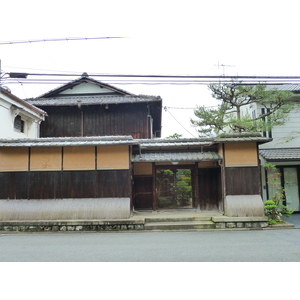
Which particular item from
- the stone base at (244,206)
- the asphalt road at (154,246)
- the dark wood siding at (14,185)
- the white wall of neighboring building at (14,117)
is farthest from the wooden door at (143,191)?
the white wall of neighboring building at (14,117)

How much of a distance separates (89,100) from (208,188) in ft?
32.9

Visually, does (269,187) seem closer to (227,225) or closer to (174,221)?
(227,225)

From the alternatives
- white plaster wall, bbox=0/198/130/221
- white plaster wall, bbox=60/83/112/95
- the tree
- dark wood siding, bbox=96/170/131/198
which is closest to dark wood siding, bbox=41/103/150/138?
white plaster wall, bbox=60/83/112/95

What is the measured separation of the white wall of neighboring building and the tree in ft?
32.3

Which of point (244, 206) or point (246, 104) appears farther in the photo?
point (246, 104)

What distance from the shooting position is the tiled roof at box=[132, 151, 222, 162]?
11469mm

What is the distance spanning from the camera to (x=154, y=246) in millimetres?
7508

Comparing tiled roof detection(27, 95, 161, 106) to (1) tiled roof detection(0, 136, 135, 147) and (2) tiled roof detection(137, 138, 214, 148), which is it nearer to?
(2) tiled roof detection(137, 138, 214, 148)

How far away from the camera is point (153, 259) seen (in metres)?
6.13

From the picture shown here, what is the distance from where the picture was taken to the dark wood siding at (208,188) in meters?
12.4

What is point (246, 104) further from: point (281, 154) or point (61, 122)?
point (61, 122)

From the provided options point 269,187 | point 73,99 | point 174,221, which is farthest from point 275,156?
point 73,99

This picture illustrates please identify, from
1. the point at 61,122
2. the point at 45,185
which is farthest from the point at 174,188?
the point at 61,122

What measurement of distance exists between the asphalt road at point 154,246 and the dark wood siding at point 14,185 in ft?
5.87
